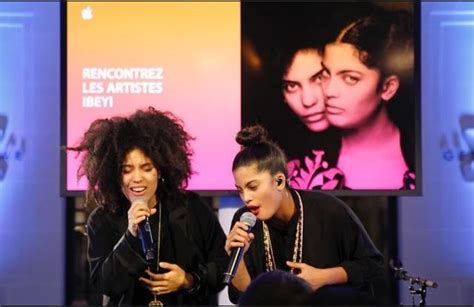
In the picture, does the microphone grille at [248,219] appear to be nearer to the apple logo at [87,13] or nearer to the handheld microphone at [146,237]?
the handheld microphone at [146,237]

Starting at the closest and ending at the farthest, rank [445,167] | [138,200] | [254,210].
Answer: [138,200] → [254,210] → [445,167]

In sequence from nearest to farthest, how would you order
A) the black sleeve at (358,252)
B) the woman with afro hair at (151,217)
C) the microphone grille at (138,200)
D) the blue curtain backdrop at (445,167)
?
the microphone grille at (138,200) → the woman with afro hair at (151,217) → the black sleeve at (358,252) → the blue curtain backdrop at (445,167)

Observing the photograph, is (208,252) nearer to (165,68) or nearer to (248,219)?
(248,219)

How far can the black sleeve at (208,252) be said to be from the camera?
2588 mm

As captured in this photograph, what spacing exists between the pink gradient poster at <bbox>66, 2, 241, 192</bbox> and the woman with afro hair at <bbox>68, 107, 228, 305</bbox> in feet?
5.22

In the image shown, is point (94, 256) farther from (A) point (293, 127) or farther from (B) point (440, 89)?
(B) point (440, 89)

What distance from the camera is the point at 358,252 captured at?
2.68m

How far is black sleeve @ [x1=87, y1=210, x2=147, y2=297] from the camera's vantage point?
245 centimetres

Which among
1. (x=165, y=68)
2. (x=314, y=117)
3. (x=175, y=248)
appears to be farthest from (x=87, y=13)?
(x=175, y=248)

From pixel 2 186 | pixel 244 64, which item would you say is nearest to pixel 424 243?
pixel 244 64

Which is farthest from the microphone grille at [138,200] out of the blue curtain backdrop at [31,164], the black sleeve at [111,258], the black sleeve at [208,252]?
the blue curtain backdrop at [31,164]

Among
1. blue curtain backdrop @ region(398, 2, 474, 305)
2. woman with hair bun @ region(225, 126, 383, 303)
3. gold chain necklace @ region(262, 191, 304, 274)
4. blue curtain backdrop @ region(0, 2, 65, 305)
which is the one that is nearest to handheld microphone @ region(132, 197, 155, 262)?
woman with hair bun @ region(225, 126, 383, 303)

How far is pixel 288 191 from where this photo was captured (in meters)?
2.70

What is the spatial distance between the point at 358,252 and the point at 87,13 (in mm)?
2312
